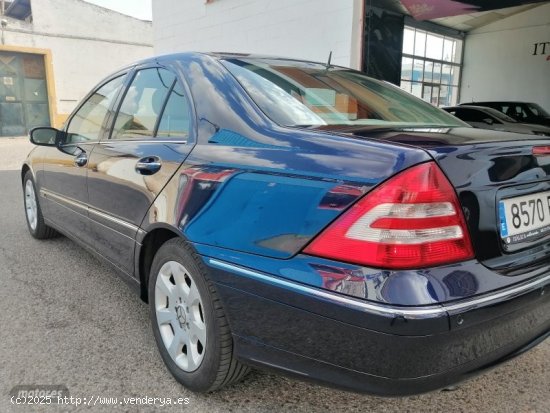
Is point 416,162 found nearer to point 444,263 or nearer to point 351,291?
point 444,263

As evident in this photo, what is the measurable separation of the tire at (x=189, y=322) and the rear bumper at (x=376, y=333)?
0.13 metres

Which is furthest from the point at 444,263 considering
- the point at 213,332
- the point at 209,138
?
the point at 209,138

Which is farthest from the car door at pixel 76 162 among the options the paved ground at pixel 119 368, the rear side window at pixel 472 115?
the rear side window at pixel 472 115

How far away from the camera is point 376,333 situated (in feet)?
4.59

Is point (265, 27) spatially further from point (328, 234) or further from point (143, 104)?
point (328, 234)

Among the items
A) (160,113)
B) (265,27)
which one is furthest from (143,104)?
(265,27)

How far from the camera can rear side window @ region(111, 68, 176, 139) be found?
2.53m

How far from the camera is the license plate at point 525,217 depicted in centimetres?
160

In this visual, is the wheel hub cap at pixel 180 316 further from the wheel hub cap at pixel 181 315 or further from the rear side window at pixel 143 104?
the rear side window at pixel 143 104

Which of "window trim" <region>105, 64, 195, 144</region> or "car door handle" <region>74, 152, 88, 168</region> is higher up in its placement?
"window trim" <region>105, 64, 195, 144</region>

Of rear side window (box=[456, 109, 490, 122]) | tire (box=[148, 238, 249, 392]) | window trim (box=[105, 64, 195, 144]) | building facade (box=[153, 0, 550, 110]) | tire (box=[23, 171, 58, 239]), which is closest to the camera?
tire (box=[148, 238, 249, 392])

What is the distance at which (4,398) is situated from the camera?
2.07m

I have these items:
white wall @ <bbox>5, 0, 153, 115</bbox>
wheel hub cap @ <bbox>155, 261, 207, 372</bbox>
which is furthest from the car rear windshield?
white wall @ <bbox>5, 0, 153, 115</bbox>

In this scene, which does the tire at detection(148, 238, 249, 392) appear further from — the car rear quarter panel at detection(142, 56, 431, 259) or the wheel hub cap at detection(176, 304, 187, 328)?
the car rear quarter panel at detection(142, 56, 431, 259)
